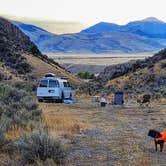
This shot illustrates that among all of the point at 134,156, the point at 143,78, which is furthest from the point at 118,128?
the point at 143,78

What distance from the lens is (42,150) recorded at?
1117 centimetres

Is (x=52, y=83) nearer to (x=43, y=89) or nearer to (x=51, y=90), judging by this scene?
(x=51, y=90)

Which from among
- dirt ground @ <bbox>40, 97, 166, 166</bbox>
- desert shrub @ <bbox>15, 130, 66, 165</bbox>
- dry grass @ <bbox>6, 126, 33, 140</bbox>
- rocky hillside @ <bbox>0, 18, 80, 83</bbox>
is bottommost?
dirt ground @ <bbox>40, 97, 166, 166</bbox>

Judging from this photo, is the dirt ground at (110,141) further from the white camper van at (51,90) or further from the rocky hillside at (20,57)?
the rocky hillside at (20,57)

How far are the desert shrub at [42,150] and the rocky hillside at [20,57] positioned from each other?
63.2 meters

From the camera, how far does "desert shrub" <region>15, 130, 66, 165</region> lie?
1107 cm

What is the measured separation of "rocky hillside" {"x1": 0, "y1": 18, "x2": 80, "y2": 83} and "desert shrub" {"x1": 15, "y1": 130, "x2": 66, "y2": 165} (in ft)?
207

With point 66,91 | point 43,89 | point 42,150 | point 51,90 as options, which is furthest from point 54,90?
point 42,150

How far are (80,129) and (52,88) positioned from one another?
59.6 feet

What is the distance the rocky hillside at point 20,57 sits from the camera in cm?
7975

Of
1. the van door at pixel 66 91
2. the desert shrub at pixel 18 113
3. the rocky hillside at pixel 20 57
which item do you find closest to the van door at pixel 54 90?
the van door at pixel 66 91

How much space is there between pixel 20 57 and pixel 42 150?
73875 mm

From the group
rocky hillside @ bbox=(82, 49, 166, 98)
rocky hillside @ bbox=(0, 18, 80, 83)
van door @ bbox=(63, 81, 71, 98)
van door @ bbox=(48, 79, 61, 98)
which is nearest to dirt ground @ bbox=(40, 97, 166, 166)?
van door @ bbox=(48, 79, 61, 98)

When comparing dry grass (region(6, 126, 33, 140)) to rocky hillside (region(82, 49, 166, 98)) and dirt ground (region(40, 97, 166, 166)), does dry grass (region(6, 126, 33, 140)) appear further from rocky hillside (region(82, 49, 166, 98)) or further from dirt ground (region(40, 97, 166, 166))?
rocky hillside (region(82, 49, 166, 98))
